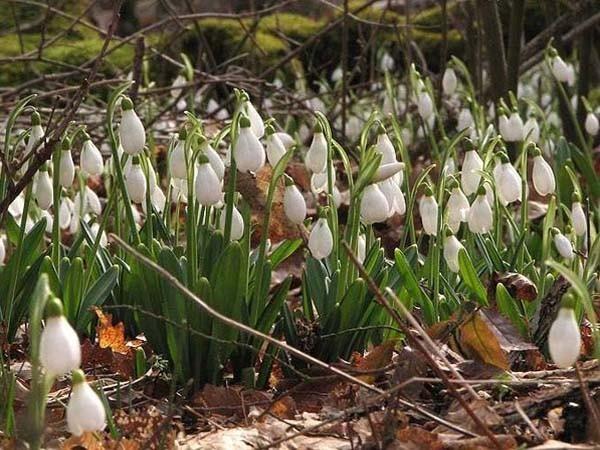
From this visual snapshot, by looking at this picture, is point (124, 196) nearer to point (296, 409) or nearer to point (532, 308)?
point (296, 409)

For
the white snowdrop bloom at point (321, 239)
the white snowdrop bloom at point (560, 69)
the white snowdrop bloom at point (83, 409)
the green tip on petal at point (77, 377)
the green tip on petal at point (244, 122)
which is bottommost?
the white snowdrop bloom at point (83, 409)

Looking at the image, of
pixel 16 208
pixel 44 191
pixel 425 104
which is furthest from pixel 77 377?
pixel 425 104

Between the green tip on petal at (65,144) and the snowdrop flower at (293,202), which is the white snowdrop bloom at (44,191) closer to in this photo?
the green tip on petal at (65,144)

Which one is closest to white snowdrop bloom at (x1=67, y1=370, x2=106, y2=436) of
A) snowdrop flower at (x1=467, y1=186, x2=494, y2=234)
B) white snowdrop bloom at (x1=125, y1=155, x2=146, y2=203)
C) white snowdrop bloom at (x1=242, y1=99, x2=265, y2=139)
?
white snowdrop bloom at (x1=242, y1=99, x2=265, y2=139)

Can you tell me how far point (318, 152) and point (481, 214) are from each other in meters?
0.44

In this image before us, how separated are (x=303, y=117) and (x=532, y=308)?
3.03 m

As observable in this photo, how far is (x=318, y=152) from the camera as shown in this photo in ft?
9.32

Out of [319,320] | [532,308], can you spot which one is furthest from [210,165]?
[532,308]

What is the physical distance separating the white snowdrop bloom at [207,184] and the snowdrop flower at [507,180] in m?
0.84

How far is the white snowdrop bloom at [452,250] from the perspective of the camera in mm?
2881

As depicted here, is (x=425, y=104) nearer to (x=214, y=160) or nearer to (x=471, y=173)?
Answer: (x=471, y=173)

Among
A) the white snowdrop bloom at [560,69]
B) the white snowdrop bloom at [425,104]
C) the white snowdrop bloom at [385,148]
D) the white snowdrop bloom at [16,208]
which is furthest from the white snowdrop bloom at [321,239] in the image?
the white snowdrop bloom at [560,69]

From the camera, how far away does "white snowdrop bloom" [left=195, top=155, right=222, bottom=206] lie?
99.0 inches

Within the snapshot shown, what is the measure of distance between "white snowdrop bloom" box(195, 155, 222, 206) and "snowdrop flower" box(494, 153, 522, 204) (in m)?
0.84
